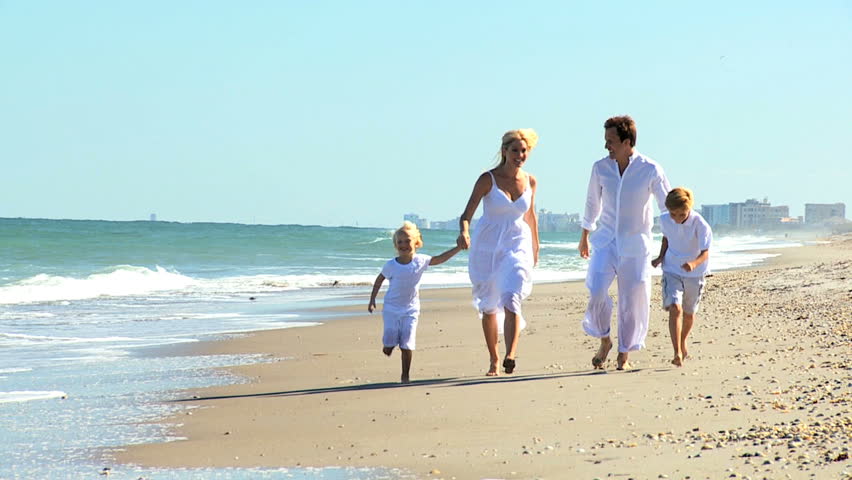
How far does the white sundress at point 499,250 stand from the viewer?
6.92m

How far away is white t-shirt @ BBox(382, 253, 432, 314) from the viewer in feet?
23.0

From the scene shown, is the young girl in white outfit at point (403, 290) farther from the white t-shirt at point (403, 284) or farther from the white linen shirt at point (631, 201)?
the white linen shirt at point (631, 201)

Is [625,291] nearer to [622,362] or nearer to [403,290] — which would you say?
[622,362]

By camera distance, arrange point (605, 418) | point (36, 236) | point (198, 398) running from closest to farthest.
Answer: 1. point (605, 418)
2. point (198, 398)
3. point (36, 236)

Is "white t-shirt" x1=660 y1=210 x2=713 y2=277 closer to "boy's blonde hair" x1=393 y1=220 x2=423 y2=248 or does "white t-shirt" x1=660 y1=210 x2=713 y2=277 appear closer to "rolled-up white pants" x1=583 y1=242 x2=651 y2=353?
"rolled-up white pants" x1=583 y1=242 x2=651 y2=353

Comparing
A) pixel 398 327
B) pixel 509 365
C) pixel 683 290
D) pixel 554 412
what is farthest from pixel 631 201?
pixel 554 412

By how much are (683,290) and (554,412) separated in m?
2.29

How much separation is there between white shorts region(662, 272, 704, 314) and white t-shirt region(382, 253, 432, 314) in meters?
1.68

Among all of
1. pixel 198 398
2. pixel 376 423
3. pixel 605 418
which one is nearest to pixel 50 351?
pixel 198 398

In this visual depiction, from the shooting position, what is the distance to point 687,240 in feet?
23.7

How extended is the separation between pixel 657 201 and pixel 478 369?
1.71 m

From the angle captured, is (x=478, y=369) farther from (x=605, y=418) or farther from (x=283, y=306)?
(x=283, y=306)

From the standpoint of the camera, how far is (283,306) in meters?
16.2

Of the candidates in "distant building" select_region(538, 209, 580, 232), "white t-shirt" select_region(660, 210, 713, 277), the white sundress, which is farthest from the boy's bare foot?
"distant building" select_region(538, 209, 580, 232)
